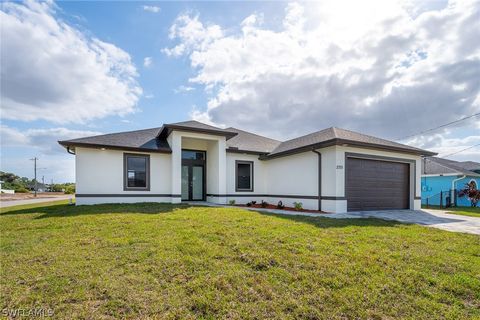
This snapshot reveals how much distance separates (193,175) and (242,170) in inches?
118

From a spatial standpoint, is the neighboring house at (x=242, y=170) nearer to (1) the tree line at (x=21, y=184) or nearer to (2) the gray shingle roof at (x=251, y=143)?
(2) the gray shingle roof at (x=251, y=143)

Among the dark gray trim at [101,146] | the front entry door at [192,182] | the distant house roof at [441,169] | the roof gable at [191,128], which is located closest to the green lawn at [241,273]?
the dark gray trim at [101,146]

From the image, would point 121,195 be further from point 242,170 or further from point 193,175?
point 242,170

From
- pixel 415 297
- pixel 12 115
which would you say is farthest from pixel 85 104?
pixel 415 297

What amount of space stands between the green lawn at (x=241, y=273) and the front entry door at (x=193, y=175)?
809 centimetres

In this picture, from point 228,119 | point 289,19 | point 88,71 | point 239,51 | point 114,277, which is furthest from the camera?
point 228,119

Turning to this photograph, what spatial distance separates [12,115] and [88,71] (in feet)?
17.8

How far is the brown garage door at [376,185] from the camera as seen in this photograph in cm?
1034

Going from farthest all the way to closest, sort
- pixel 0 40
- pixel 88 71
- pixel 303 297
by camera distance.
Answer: pixel 88 71 < pixel 0 40 < pixel 303 297

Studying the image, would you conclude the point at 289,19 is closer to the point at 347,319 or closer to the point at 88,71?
the point at 88,71

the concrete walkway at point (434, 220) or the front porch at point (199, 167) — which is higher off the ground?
the front porch at point (199, 167)

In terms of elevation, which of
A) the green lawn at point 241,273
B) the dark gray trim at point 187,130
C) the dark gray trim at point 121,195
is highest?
the dark gray trim at point 187,130

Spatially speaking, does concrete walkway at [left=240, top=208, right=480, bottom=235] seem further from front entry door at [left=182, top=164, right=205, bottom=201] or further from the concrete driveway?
front entry door at [left=182, top=164, right=205, bottom=201]

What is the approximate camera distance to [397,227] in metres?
6.75
